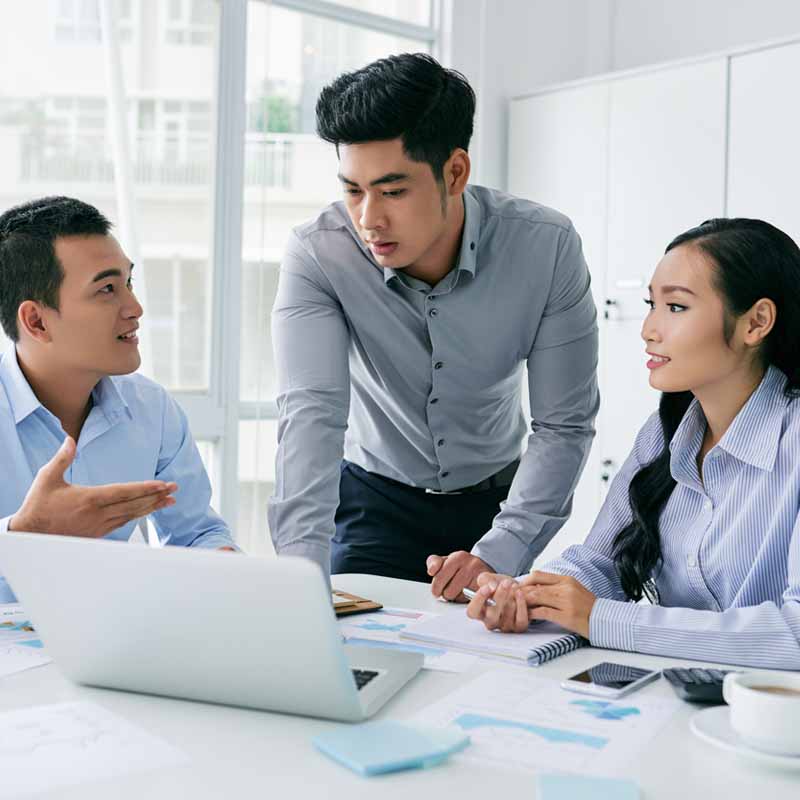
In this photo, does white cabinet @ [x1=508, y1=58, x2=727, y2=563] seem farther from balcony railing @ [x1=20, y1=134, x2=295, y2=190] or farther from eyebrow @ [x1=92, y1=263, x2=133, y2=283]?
eyebrow @ [x1=92, y1=263, x2=133, y2=283]

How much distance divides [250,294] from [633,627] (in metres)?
2.63

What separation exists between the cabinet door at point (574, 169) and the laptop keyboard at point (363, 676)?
2723 mm

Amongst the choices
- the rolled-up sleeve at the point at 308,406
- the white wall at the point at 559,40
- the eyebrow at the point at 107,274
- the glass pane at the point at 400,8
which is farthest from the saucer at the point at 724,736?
the glass pane at the point at 400,8

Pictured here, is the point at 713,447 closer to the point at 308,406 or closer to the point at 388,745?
the point at 308,406

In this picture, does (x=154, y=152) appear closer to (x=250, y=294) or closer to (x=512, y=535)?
(x=250, y=294)

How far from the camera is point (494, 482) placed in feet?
7.93

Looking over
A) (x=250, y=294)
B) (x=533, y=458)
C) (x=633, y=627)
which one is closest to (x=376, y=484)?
(x=533, y=458)

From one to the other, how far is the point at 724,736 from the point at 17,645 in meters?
0.86

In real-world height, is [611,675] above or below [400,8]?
below

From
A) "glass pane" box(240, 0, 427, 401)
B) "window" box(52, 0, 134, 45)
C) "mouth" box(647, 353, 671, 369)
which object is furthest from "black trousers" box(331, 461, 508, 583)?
"window" box(52, 0, 134, 45)

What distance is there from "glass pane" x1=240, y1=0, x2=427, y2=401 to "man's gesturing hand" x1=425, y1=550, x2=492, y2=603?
2.20 m

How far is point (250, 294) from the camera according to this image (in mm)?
3834

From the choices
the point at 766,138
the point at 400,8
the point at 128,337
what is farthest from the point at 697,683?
the point at 400,8

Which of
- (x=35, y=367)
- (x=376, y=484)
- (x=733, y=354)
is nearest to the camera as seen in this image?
(x=733, y=354)
